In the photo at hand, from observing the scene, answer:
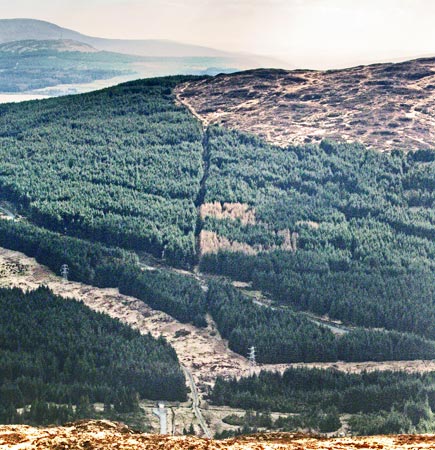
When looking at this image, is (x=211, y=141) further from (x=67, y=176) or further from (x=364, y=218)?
(x=364, y=218)

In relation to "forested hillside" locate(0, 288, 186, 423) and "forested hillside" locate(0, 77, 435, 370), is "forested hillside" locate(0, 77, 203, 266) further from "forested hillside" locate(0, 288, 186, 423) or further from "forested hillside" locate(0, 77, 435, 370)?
"forested hillside" locate(0, 288, 186, 423)

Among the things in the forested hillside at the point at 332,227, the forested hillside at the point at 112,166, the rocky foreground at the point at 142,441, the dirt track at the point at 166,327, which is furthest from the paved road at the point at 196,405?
the forested hillside at the point at 112,166

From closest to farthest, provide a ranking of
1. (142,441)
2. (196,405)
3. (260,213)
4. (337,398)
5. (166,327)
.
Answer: (142,441) → (196,405) → (337,398) → (166,327) → (260,213)

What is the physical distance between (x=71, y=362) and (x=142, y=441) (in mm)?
42494

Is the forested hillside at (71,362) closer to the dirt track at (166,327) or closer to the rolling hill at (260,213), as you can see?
the dirt track at (166,327)

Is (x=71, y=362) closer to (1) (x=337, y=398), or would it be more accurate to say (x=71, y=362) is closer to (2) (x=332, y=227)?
(1) (x=337, y=398)

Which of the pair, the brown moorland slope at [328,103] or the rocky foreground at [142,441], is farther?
the brown moorland slope at [328,103]

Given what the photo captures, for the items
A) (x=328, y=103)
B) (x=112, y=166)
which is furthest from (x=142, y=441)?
(x=328, y=103)

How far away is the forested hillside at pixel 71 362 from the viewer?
74250mm

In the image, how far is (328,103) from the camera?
15812 centimetres

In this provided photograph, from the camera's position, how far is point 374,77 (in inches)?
6575

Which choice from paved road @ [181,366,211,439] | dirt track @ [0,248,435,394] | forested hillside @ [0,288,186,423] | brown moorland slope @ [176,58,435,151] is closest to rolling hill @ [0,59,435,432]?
brown moorland slope @ [176,58,435,151]

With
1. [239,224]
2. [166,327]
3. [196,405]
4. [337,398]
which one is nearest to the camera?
[196,405]

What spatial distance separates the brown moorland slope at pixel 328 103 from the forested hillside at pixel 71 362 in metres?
60.2
